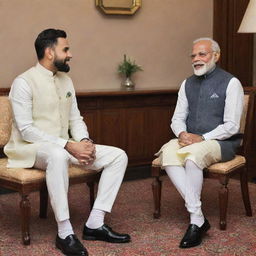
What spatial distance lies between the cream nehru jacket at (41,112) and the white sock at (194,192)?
852mm

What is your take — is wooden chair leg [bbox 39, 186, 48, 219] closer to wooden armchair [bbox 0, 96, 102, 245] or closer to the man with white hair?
wooden armchair [bbox 0, 96, 102, 245]

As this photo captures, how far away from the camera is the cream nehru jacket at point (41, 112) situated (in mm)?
3295

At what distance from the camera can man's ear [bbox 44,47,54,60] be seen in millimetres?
3387

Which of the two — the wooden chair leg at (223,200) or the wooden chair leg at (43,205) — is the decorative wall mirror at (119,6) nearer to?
the wooden chair leg at (43,205)

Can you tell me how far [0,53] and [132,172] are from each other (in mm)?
1659

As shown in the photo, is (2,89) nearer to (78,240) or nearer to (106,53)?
(106,53)

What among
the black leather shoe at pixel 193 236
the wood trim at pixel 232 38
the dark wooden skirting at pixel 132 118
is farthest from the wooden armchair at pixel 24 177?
the wood trim at pixel 232 38

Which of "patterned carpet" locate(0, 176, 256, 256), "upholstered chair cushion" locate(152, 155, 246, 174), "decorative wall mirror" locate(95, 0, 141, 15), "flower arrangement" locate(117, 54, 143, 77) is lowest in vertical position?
"patterned carpet" locate(0, 176, 256, 256)

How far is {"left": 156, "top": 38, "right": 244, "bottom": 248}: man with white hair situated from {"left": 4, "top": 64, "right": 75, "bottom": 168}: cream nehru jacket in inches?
29.7

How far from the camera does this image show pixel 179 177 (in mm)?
3465

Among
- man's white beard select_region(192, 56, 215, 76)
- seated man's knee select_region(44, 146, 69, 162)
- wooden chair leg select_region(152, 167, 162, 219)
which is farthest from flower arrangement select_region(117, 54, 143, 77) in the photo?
seated man's knee select_region(44, 146, 69, 162)

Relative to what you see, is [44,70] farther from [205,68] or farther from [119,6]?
[119,6]

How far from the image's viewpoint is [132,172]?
17.0 feet

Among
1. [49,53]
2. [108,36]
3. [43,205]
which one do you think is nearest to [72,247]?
[43,205]
